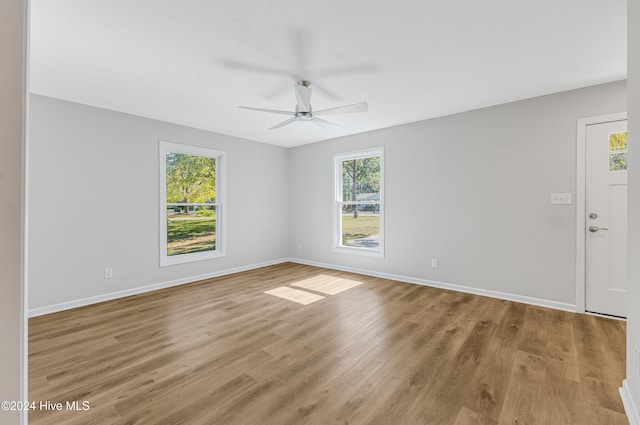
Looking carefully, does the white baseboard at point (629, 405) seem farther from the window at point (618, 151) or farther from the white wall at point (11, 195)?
the white wall at point (11, 195)

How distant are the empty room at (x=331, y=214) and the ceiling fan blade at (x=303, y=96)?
36 mm

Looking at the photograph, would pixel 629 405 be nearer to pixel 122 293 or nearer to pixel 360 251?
pixel 360 251

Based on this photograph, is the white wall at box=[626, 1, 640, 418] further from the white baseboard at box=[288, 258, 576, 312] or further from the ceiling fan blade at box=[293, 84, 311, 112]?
the ceiling fan blade at box=[293, 84, 311, 112]

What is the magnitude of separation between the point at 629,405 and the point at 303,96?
3.26 meters

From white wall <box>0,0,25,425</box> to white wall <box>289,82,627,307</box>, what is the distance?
420 centimetres

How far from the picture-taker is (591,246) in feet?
9.98

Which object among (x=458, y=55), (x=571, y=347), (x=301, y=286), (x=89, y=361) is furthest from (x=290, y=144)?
(x=571, y=347)

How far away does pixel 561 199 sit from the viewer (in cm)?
319

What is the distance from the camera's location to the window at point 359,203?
15.9ft

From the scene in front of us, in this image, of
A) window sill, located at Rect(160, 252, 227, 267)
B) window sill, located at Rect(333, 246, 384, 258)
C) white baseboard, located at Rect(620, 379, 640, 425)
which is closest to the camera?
white baseboard, located at Rect(620, 379, 640, 425)

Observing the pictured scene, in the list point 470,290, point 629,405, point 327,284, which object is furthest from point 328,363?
point 470,290

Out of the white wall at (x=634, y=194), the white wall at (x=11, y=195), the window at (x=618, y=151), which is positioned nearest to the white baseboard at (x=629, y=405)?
the white wall at (x=634, y=194)

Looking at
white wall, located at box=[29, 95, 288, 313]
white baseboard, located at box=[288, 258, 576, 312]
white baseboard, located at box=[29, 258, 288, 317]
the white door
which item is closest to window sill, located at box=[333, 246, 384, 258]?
white baseboard, located at box=[288, 258, 576, 312]

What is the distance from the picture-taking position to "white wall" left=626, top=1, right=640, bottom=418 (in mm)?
1493
